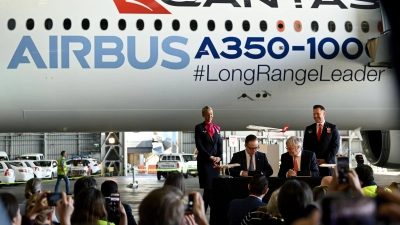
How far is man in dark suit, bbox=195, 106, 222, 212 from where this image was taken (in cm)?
927

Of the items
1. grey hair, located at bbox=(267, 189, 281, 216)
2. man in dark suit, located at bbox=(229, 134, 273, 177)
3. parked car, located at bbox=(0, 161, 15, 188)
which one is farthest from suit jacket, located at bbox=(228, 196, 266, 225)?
parked car, located at bbox=(0, 161, 15, 188)

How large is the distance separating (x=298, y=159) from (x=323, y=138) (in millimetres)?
1065

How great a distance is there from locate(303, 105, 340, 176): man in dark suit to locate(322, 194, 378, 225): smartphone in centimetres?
669

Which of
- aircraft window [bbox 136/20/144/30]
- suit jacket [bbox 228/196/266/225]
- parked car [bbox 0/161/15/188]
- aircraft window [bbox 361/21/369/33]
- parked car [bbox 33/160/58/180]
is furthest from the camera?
parked car [bbox 33/160/58/180]

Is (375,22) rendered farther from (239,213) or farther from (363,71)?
(239,213)

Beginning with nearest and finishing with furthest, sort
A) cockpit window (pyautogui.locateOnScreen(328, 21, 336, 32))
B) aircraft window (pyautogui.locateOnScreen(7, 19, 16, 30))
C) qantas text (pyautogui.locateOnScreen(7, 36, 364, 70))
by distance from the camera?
qantas text (pyautogui.locateOnScreen(7, 36, 364, 70)) → aircraft window (pyautogui.locateOnScreen(7, 19, 16, 30)) → cockpit window (pyautogui.locateOnScreen(328, 21, 336, 32))

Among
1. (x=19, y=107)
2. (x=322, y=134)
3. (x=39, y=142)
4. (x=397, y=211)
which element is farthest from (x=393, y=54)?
(x=39, y=142)

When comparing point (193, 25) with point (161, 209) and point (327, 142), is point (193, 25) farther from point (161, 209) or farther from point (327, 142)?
point (161, 209)

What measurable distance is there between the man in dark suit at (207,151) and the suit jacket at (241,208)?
3763 mm

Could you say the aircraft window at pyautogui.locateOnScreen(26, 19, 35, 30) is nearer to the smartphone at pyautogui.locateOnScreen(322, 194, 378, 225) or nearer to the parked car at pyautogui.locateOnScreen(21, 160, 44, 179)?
the smartphone at pyautogui.locateOnScreen(322, 194, 378, 225)

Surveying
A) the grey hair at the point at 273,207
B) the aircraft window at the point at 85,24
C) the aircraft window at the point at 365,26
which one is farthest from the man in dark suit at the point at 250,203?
the aircraft window at the point at 365,26

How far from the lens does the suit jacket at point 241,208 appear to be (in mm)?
5367

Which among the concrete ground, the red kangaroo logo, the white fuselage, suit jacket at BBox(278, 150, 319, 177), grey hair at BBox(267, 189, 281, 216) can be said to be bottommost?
the concrete ground

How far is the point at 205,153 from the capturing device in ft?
30.6
